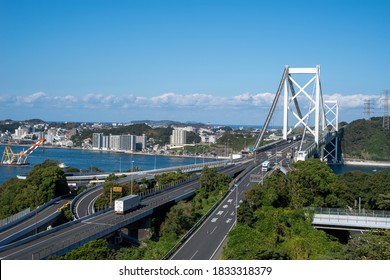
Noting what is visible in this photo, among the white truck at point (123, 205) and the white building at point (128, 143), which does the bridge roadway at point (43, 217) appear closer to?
the white truck at point (123, 205)

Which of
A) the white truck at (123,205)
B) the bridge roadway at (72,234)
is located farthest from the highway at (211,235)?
the white truck at (123,205)

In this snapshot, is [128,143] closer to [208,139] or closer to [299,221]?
[208,139]

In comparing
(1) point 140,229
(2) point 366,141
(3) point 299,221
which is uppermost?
(2) point 366,141

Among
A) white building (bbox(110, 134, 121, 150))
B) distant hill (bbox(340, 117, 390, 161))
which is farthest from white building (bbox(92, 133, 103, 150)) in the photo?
distant hill (bbox(340, 117, 390, 161))

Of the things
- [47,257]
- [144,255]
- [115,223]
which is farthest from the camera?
[115,223]

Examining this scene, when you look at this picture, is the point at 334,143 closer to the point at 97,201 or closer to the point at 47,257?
the point at 97,201

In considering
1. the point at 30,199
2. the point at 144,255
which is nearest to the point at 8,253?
the point at 144,255

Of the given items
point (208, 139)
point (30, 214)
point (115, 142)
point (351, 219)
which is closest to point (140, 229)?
point (30, 214)

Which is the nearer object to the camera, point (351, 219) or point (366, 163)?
point (351, 219)
